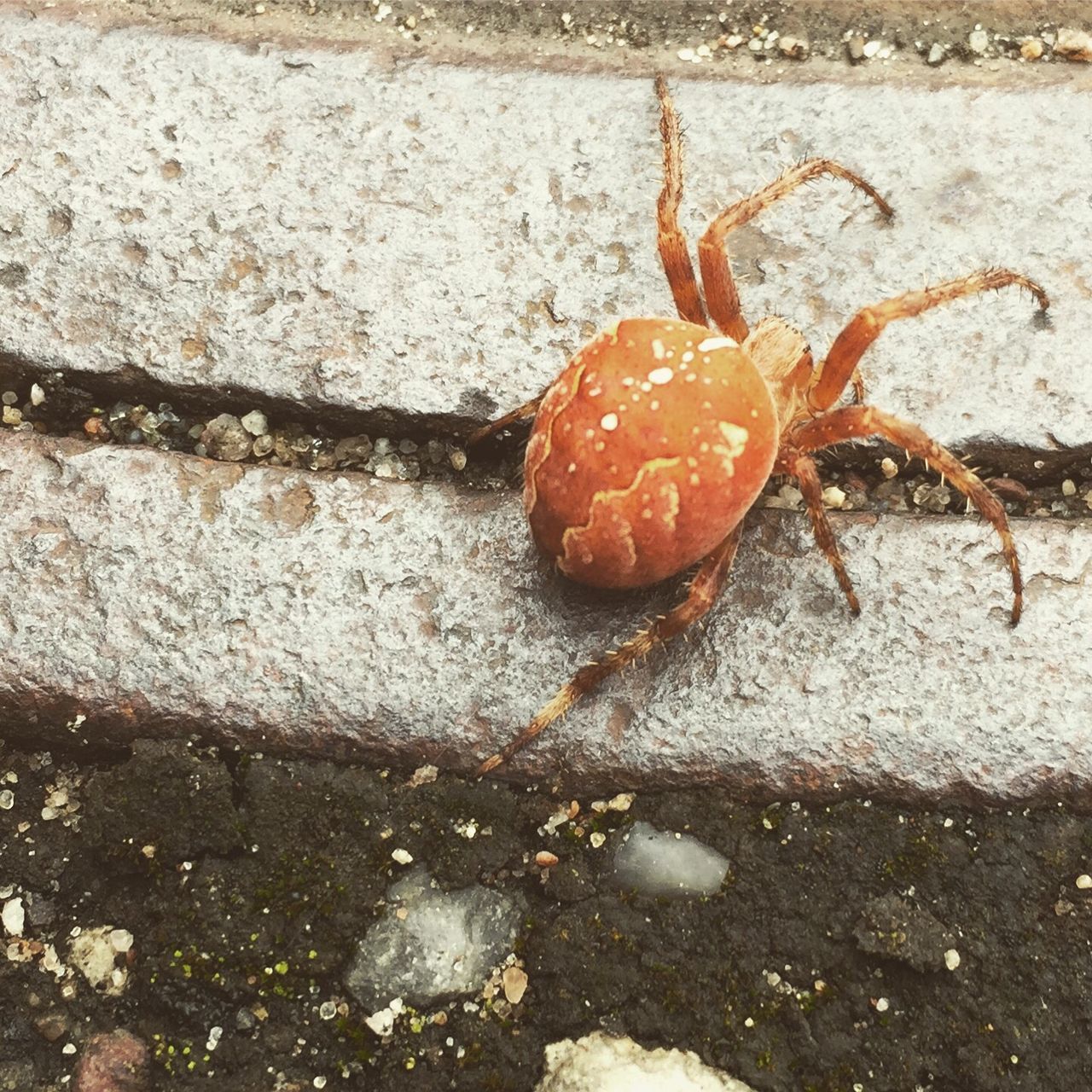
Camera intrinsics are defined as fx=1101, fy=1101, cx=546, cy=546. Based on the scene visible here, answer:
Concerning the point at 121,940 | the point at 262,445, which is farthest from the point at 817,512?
the point at 121,940

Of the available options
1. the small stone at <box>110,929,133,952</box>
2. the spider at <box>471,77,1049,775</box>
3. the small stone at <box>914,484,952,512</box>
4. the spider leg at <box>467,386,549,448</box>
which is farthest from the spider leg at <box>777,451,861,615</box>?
the small stone at <box>110,929,133,952</box>

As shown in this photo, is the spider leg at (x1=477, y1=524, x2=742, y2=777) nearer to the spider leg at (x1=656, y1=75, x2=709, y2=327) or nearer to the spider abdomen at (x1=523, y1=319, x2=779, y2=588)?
the spider abdomen at (x1=523, y1=319, x2=779, y2=588)

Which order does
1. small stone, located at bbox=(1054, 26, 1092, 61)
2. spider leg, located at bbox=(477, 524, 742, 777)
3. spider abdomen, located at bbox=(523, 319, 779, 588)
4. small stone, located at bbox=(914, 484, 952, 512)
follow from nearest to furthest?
spider abdomen, located at bbox=(523, 319, 779, 588), spider leg, located at bbox=(477, 524, 742, 777), small stone, located at bbox=(914, 484, 952, 512), small stone, located at bbox=(1054, 26, 1092, 61)

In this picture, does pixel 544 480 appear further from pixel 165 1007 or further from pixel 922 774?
pixel 165 1007

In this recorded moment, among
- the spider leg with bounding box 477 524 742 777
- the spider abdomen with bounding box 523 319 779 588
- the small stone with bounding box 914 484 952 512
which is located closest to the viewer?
the spider abdomen with bounding box 523 319 779 588

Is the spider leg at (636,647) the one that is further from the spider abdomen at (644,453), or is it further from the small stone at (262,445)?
the small stone at (262,445)

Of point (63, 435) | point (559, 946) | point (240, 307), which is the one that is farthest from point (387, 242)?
point (559, 946)
